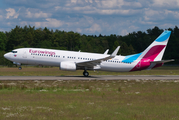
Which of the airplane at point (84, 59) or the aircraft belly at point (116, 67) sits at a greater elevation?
the airplane at point (84, 59)

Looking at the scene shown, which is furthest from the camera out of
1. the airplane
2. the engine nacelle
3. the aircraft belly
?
the aircraft belly

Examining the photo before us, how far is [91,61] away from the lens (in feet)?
111

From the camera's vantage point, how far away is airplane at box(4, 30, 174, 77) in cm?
3378

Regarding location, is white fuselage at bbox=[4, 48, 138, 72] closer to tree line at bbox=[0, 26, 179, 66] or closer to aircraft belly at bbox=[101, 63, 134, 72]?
aircraft belly at bbox=[101, 63, 134, 72]

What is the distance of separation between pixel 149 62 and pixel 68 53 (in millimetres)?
12707

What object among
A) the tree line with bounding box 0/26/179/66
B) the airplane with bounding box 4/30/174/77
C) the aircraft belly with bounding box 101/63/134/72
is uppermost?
the tree line with bounding box 0/26/179/66

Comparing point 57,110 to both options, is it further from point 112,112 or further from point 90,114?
point 112,112

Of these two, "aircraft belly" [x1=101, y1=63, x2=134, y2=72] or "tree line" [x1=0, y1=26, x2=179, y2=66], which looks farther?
"tree line" [x1=0, y1=26, x2=179, y2=66]

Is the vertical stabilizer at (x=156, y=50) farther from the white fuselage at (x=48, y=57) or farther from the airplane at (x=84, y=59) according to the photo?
the white fuselage at (x=48, y=57)

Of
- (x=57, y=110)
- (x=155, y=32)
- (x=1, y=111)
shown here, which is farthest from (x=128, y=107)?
(x=155, y=32)

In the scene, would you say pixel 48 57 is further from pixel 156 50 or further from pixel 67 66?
pixel 156 50

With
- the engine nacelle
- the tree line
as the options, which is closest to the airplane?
the engine nacelle

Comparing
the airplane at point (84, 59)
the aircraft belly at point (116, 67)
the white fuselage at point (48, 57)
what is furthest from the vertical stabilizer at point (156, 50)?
the white fuselage at point (48, 57)

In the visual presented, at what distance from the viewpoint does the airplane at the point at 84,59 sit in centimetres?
3378
